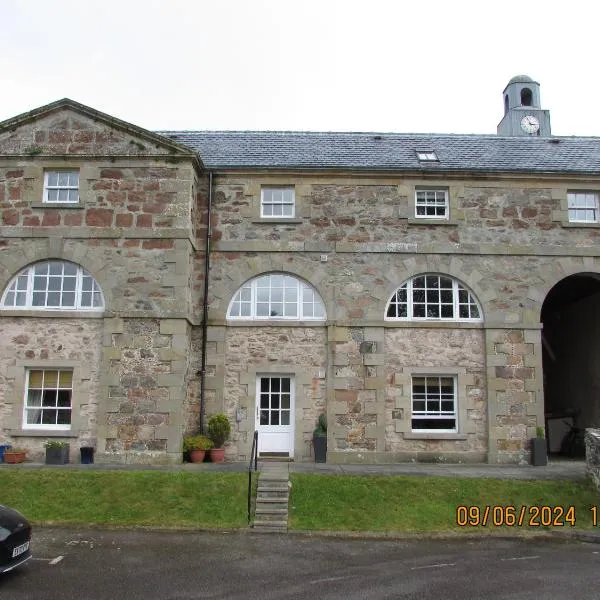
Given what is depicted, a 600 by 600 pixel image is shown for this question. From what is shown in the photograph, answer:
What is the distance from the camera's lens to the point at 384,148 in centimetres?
A: 2009

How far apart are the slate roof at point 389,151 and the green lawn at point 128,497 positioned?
8694 mm

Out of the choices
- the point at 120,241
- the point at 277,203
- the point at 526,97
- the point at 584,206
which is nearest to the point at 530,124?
the point at 526,97

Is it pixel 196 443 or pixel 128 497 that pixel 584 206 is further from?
pixel 128 497

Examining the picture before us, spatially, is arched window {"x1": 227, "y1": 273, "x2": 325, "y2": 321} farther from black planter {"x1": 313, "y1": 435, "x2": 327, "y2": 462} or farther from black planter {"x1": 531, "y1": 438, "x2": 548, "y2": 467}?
black planter {"x1": 531, "y1": 438, "x2": 548, "y2": 467}

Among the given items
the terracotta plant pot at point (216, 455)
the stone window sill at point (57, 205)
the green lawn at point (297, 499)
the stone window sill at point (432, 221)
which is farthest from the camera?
the stone window sill at point (432, 221)

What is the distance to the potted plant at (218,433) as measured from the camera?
1642 cm

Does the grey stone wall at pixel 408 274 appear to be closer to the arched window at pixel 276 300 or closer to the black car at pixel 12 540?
the arched window at pixel 276 300

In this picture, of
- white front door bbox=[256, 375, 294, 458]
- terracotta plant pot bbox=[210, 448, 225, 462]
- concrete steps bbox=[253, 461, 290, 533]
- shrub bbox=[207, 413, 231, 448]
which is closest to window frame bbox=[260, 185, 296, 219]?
white front door bbox=[256, 375, 294, 458]

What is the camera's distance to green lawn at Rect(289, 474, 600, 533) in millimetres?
12289

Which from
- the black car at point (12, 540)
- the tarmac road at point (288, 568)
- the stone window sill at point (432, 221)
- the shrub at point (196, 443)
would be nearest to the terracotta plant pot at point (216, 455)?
the shrub at point (196, 443)

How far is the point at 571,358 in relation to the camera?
72.6 feet

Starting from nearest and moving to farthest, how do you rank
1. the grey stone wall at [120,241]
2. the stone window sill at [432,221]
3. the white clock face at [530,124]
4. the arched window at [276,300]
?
the grey stone wall at [120,241] → the arched window at [276,300] → the stone window sill at [432,221] → the white clock face at [530,124]

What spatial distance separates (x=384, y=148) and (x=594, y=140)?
7139 millimetres

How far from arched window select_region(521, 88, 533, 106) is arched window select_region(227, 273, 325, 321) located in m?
16.1
